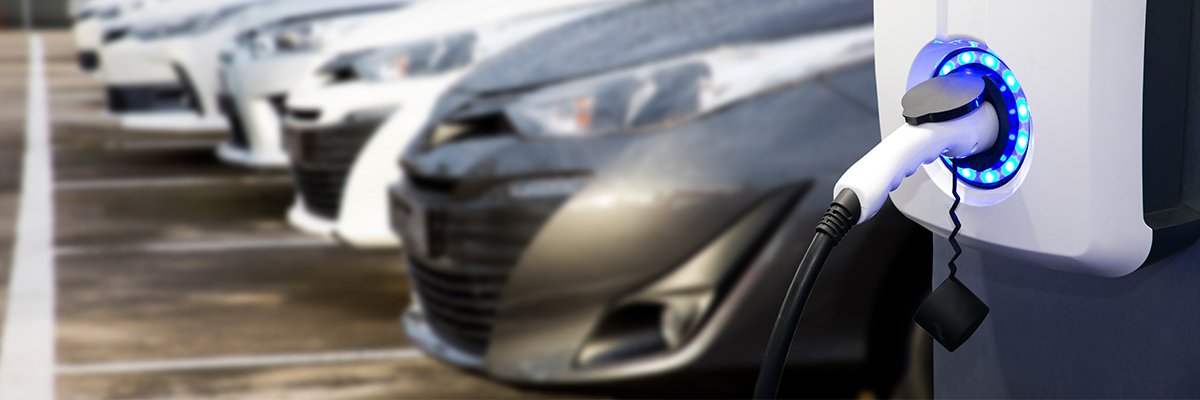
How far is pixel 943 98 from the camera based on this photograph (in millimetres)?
699

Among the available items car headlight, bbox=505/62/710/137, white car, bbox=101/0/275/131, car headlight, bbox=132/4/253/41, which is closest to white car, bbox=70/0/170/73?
white car, bbox=101/0/275/131

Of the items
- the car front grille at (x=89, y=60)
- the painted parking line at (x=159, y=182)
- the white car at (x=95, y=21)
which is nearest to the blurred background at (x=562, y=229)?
the painted parking line at (x=159, y=182)

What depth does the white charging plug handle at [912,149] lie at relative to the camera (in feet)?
2.29

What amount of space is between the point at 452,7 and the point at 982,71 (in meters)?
3.56

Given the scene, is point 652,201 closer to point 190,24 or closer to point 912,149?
point 912,149

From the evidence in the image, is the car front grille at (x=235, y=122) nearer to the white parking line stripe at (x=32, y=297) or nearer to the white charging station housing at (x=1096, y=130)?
the white parking line stripe at (x=32, y=297)

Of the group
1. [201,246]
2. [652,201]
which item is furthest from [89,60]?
[652,201]

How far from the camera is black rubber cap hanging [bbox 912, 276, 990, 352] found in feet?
2.48

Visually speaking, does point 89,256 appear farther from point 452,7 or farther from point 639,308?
point 639,308

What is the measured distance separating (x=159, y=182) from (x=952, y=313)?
658 centimetres

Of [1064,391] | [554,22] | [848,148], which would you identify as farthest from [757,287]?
[554,22]

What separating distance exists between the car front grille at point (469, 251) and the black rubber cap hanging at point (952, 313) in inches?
64.1

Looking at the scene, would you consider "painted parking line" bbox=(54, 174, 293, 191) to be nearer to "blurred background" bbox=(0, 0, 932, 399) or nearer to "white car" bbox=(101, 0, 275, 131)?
"white car" bbox=(101, 0, 275, 131)

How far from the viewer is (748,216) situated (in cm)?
225
